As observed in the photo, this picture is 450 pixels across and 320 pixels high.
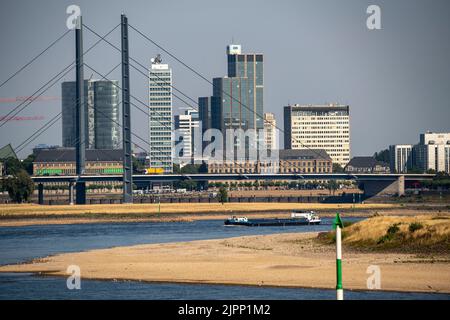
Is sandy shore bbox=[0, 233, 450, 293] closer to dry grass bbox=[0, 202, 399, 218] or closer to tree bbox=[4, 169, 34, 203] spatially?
dry grass bbox=[0, 202, 399, 218]

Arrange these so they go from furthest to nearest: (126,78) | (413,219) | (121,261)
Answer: (126,78) < (413,219) < (121,261)

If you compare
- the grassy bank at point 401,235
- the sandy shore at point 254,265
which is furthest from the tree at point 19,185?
the grassy bank at point 401,235

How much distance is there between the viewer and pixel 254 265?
61.8 m

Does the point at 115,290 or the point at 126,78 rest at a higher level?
the point at 126,78

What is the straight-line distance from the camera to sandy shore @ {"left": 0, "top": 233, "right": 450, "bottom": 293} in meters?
51.9

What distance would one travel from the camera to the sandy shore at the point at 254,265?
170ft

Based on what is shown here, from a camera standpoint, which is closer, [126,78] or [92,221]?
[92,221]

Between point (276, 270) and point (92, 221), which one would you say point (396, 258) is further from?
point (92, 221)

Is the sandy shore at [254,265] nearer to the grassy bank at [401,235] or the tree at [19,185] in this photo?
the grassy bank at [401,235]

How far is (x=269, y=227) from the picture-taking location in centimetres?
12469

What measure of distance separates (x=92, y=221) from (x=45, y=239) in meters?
47.3

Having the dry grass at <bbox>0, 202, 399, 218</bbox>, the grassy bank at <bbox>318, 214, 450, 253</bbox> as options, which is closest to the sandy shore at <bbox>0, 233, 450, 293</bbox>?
the grassy bank at <bbox>318, 214, 450, 253</bbox>

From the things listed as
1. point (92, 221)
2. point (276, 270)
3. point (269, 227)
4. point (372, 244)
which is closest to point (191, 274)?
point (276, 270)

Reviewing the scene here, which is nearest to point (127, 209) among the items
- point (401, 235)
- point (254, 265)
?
point (401, 235)
